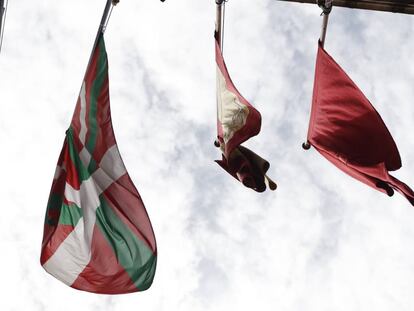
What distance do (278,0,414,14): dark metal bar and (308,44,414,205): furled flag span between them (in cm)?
228

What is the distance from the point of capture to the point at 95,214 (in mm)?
8680

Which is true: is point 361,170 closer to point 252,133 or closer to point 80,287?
point 252,133

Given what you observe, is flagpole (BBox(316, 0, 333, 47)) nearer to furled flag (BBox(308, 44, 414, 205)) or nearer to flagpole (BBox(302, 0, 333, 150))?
flagpole (BBox(302, 0, 333, 150))

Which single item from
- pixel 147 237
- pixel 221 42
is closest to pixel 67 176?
pixel 147 237

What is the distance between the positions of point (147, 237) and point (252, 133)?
7.04 ft

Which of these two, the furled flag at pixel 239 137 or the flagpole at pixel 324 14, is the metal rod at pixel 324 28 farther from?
the furled flag at pixel 239 137

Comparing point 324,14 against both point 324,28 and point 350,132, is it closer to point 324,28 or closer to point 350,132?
point 324,28

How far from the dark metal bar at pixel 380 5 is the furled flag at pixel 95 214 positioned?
4922 mm

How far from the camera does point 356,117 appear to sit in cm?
895

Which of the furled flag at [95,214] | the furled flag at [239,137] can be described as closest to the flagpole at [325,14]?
the furled flag at [239,137]

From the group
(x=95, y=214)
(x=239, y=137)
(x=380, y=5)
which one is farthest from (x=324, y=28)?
(x=95, y=214)

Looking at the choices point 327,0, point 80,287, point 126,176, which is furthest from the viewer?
point 327,0

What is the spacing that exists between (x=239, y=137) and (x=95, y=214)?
2.39 meters

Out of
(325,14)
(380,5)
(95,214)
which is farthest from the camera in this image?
(380,5)
